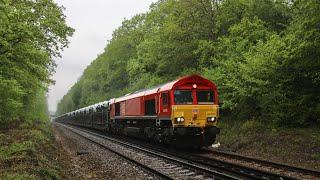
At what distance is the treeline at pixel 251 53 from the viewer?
19.0m

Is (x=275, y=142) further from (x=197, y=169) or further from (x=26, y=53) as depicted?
(x=26, y=53)

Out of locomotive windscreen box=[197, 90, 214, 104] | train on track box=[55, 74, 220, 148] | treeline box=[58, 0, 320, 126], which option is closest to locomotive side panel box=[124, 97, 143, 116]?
train on track box=[55, 74, 220, 148]

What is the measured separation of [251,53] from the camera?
26547mm

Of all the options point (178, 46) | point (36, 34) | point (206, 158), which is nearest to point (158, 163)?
point (206, 158)

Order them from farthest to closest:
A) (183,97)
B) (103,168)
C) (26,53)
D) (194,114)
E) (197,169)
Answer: (26,53) → (183,97) → (194,114) → (103,168) → (197,169)

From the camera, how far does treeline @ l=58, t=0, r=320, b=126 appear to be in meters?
19.0

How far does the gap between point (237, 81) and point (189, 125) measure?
552cm

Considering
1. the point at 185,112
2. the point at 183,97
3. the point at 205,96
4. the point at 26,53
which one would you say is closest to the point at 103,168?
the point at 185,112

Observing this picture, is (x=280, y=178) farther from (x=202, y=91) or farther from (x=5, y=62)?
(x=5, y=62)

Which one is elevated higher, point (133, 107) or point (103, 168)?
point (133, 107)

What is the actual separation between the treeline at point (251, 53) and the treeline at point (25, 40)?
34.4ft

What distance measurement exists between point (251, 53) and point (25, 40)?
42.8 ft

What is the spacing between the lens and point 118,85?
259 ft

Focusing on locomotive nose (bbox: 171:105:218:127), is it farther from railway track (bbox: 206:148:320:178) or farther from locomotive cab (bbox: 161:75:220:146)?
railway track (bbox: 206:148:320:178)
